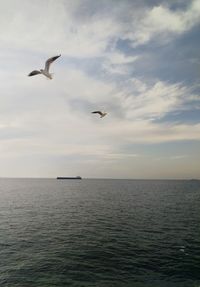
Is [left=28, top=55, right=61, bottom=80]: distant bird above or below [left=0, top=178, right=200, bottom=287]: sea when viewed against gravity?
above

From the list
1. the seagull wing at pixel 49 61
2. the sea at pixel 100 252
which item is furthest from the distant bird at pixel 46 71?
the sea at pixel 100 252

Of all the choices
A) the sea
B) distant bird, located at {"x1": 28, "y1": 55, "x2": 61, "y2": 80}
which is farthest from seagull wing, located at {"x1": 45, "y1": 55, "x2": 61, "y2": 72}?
the sea

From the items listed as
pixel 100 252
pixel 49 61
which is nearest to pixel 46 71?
pixel 49 61

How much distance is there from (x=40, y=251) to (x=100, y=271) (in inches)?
432

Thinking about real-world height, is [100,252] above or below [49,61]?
below

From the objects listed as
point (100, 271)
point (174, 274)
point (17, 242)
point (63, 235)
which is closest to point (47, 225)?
point (63, 235)

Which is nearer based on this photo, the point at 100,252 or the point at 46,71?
the point at 46,71

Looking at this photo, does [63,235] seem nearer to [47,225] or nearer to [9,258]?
[47,225]

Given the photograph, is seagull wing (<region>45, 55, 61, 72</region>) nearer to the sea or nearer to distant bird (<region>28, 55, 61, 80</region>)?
distant bird (<region>28, 55, 61, 80</region>)

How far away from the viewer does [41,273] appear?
3023 cm

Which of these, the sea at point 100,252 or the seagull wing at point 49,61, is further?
the sea at point 100,252

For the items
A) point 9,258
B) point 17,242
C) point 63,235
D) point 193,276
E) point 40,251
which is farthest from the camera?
point 63,235

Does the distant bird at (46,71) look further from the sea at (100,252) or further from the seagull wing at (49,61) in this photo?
the sea at (100,252)

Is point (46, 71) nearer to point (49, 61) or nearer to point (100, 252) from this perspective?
point (49, 61)
